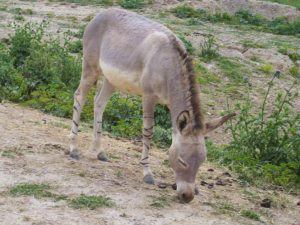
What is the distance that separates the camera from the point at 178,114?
616cm

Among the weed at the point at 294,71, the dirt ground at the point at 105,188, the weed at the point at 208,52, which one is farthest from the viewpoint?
the weed at the point at 294,71

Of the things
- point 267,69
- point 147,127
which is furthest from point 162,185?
point 267,69

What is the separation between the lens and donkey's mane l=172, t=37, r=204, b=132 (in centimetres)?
604

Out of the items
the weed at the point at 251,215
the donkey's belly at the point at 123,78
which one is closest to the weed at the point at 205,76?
the donkey's belly at the point at 123,78

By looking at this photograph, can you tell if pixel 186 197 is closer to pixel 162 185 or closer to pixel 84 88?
pixel 162 185

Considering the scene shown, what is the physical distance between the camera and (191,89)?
20.5 feet

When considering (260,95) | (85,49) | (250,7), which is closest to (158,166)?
(85,49)

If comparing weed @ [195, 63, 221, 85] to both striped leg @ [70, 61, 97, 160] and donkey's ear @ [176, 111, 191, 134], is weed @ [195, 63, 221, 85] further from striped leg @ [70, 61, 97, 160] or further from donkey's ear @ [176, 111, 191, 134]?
donkey's ear @ [176, 111, 191, 134]

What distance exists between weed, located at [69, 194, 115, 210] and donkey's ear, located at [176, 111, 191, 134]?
0.99 metres

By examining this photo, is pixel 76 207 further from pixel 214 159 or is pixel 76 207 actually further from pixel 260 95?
pixel 260 95

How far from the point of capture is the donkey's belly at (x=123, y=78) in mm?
6648

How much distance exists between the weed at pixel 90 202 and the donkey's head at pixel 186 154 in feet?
2.33

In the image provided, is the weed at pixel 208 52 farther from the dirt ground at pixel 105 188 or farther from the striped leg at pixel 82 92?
the striped leg at pixel 82 92

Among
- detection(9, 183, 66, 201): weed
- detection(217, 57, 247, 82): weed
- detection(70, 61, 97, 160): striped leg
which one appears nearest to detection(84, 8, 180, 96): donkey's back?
detection(70, 61, 97, 160): striped leg
